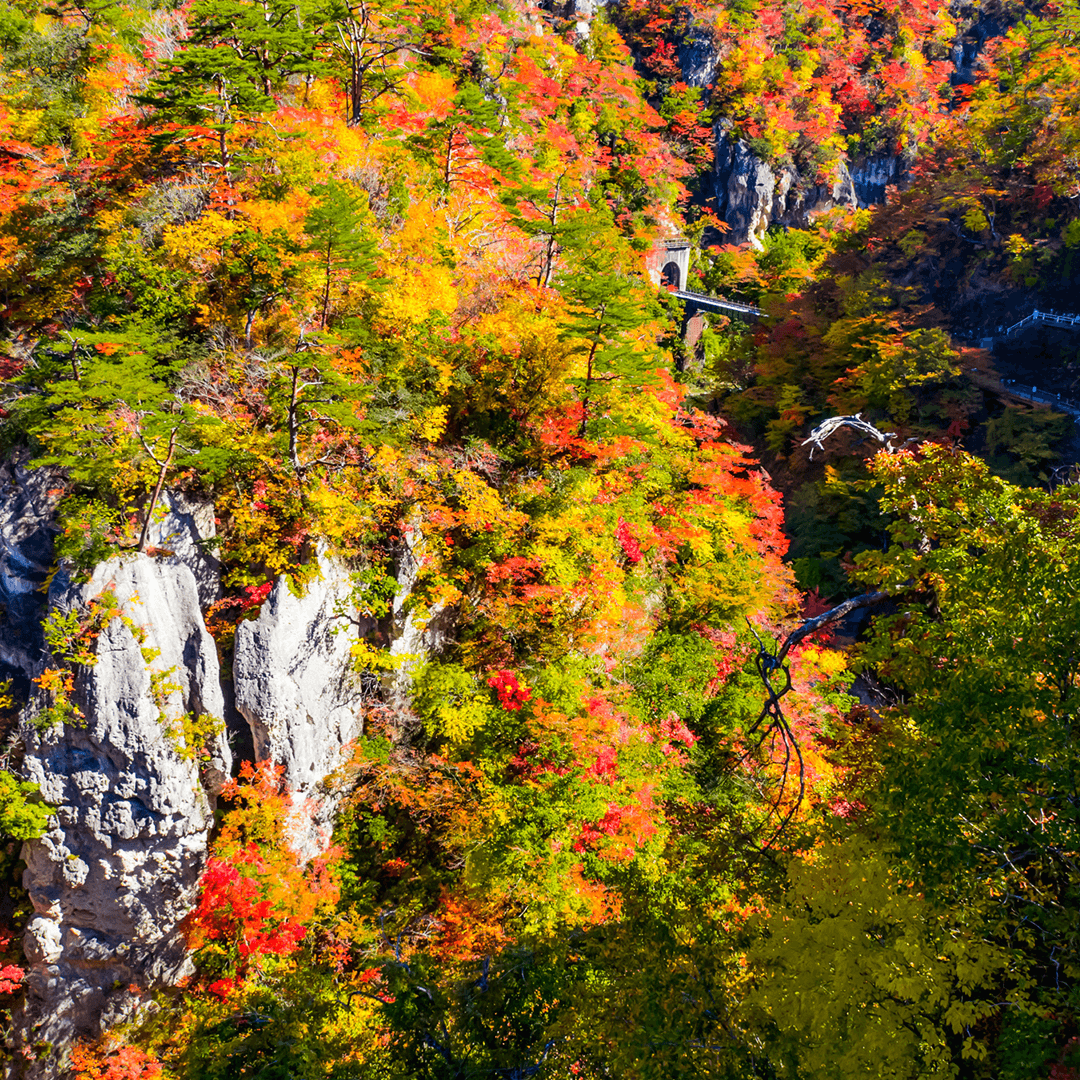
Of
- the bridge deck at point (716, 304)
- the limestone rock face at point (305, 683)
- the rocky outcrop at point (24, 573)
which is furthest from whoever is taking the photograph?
the bridge deck at point (716, 304)

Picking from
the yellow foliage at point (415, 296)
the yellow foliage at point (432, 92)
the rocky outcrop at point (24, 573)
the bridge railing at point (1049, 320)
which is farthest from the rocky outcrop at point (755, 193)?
the rocky outcrop at point (24, 573)

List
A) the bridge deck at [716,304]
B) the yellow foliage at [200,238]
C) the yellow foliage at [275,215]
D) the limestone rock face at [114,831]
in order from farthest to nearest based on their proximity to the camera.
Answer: the bridge deck at [716,304] → the yellow foliage at [275,215] → the yellow foliage at [200,238] → the limestone rock face at [114,831]

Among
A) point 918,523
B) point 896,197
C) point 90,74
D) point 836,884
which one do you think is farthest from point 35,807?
point 896,197

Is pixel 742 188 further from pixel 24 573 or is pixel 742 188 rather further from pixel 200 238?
pixel 24 573

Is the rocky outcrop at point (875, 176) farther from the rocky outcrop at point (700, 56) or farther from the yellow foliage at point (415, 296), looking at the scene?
the yellow foliage at point (415, 296)

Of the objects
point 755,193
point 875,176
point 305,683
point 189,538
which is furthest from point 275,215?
point 875,176

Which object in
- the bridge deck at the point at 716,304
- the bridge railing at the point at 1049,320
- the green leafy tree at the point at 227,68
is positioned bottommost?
the bridge deck at the point at 716,304
